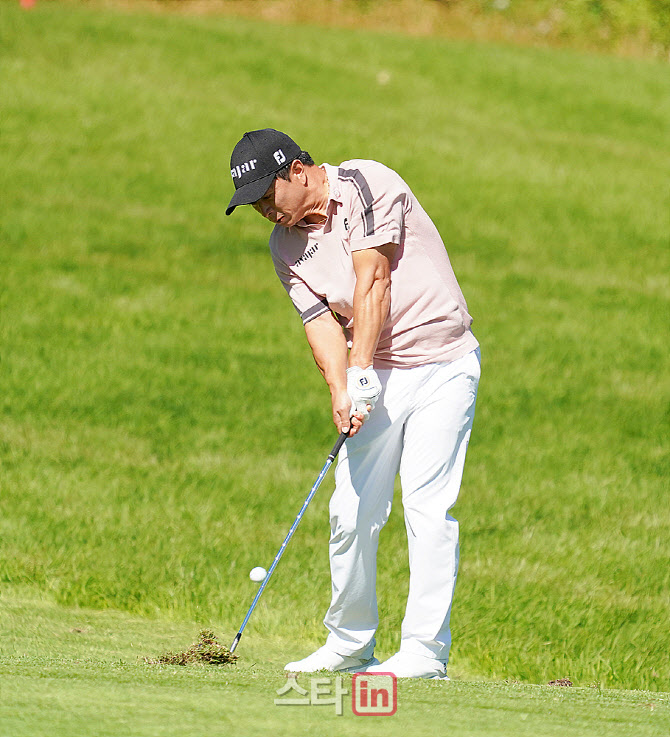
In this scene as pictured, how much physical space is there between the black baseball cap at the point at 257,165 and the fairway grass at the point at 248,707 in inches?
72.8

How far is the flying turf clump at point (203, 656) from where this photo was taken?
516cm

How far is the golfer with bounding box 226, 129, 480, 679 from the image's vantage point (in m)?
5.04

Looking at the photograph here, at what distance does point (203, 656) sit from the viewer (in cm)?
520

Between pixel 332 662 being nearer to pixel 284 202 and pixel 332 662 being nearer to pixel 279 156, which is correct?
pixel 284 202

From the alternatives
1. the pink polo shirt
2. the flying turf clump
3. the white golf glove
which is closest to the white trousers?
the pink polo shirt

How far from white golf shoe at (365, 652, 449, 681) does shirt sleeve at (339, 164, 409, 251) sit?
1.76 meters

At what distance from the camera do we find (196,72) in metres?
22.6

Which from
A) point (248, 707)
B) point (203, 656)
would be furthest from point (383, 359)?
point (248, 707)

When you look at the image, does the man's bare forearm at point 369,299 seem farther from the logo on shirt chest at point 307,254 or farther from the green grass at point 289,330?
the green grass at point 289,330

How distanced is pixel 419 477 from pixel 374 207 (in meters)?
1.16
